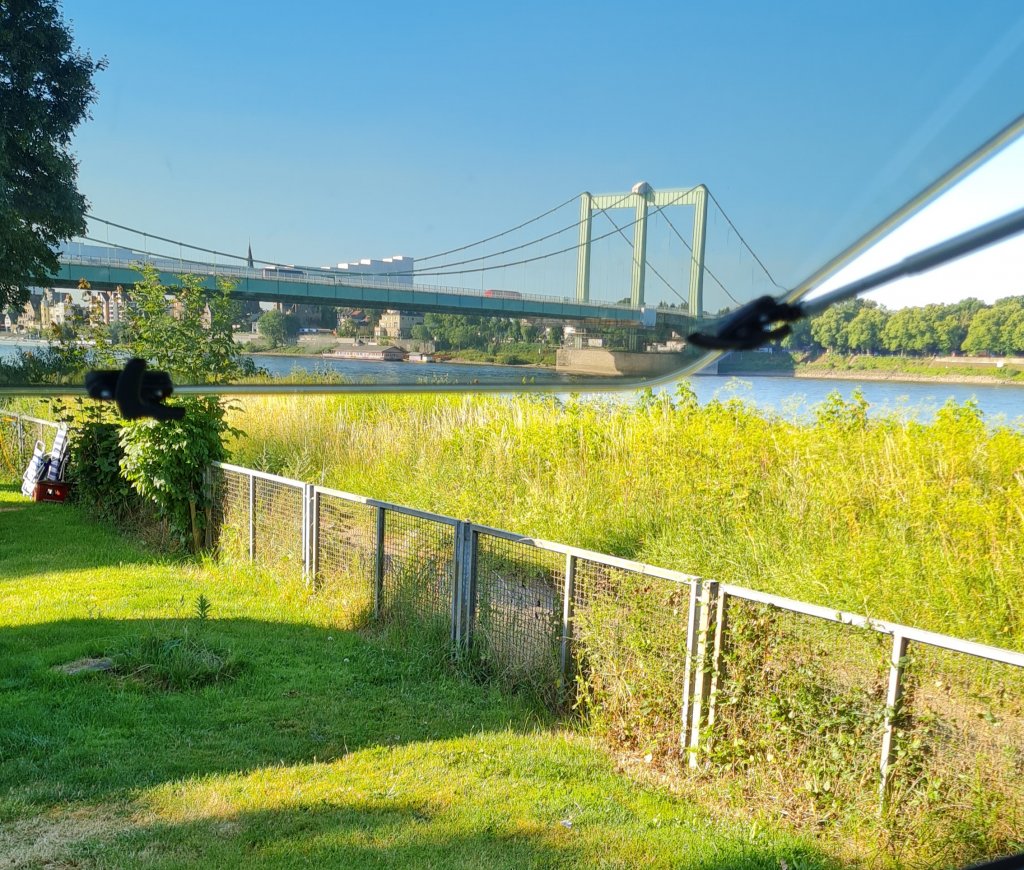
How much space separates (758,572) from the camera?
17.5ft

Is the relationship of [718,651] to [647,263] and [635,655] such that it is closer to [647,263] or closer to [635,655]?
[635,655]

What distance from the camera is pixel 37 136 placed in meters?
1.43

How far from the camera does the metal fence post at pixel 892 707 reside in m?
3.56

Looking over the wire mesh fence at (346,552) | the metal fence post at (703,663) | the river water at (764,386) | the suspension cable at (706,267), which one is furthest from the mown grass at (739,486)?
the suspension cable at (706,267)

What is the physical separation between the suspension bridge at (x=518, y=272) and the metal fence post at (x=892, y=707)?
2.70 metres

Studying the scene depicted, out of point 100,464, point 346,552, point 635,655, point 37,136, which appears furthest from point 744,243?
point 100,464

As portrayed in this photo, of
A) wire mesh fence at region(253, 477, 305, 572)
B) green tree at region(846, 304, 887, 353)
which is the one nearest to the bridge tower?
green tree at region(846, 304, 887, 353)

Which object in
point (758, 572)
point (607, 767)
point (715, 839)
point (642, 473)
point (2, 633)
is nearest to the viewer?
point (715, 839)

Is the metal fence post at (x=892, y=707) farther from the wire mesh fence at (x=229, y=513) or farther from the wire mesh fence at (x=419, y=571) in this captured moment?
the wire mesh fence at (x=229, y=513)

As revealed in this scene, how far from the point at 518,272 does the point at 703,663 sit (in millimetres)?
3174

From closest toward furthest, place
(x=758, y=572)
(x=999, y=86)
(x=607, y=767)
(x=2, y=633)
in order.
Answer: (x=999, y=86) < (x=607, y=767) < (x=758, y=572) < (x=2, y=633)

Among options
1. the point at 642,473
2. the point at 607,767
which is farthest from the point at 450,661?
the point at 642,473

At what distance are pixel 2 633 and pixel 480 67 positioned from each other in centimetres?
639

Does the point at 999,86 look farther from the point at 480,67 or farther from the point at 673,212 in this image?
the point at 480,67
